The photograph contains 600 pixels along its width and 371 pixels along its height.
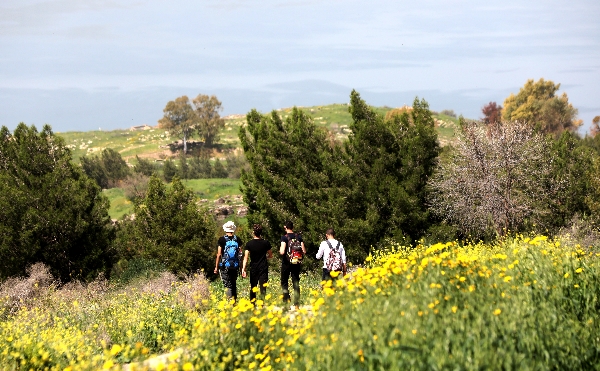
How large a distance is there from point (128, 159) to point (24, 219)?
94.3 meters

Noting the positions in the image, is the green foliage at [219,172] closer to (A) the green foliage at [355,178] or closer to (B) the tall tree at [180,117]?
(B) the tall tree at [180,117]

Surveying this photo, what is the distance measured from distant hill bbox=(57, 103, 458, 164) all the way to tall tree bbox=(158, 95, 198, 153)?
5945mm

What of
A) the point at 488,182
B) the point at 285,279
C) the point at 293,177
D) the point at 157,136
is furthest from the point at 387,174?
the point at 157,136

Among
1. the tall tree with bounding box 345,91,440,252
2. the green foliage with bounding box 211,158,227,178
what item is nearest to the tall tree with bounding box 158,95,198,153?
the green foliage with bounding box 211,158,227,178

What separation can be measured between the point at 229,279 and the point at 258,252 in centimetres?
94

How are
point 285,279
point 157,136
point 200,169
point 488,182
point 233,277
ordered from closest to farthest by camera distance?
point 233,277
point 285,279
point 488,182
point 200,169
point 157,136

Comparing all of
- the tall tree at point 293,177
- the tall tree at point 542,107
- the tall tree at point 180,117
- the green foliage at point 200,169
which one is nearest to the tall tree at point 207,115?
the tall tree at point 180,117

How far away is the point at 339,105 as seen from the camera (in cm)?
15575

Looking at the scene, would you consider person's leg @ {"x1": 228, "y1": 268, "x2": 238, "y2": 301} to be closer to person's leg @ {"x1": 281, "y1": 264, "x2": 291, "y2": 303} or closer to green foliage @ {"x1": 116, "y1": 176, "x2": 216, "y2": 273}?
person's leg @ {"x1": 281, "y1": 264, "x2": 291, "y2": 303}

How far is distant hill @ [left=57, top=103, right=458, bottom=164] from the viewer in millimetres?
123750

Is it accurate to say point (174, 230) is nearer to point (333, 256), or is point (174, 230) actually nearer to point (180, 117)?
point (333, 256)

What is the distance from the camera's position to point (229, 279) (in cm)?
1278

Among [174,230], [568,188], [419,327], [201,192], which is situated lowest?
[201,192]

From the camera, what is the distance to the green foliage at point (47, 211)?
27312mm
